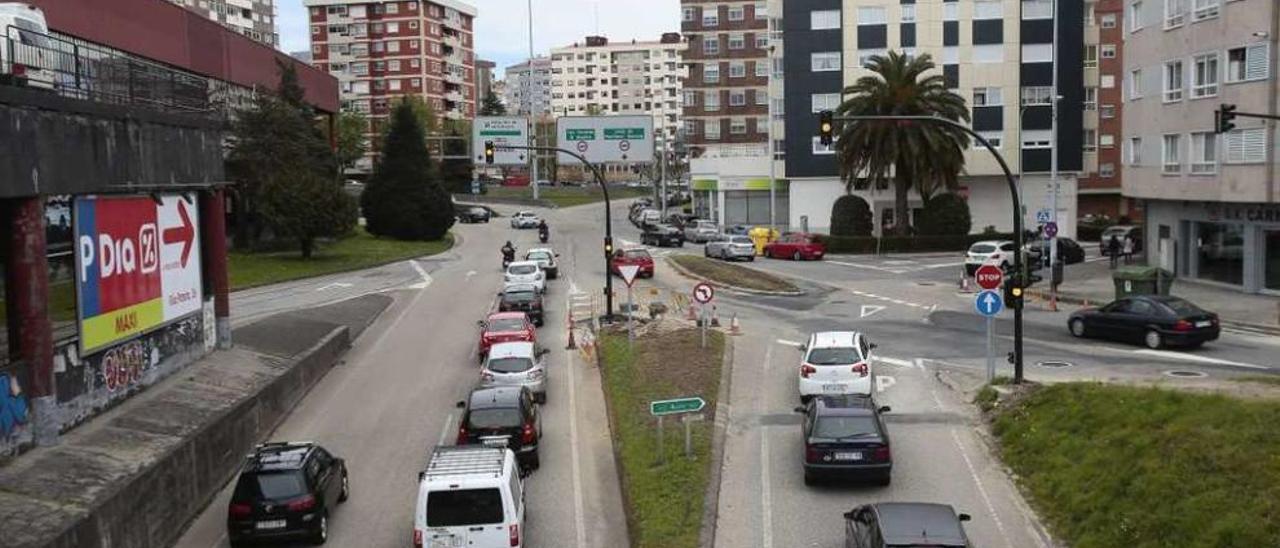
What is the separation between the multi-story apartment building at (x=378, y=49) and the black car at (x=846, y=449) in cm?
11695

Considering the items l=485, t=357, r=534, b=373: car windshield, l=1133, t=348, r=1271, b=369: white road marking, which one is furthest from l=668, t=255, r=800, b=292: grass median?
l=485, t=357, r=534, b=373: car windshield

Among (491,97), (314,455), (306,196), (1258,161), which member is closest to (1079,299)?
(1258,161)

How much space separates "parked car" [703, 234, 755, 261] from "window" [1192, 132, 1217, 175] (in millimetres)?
23234

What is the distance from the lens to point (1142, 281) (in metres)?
36.3

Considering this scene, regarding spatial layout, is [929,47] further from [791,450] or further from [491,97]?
[491,97]

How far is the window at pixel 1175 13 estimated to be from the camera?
147 ft

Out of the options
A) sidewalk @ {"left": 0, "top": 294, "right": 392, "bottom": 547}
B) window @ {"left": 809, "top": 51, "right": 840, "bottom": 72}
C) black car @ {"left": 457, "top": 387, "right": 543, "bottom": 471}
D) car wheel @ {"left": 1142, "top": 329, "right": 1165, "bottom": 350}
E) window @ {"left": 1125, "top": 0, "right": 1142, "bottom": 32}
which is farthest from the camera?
window @ {"left": 809, "top": 51, "right": 840, "bottom": 72}

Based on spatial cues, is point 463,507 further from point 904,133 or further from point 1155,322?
point 904,133

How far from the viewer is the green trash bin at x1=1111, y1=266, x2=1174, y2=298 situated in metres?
36.2

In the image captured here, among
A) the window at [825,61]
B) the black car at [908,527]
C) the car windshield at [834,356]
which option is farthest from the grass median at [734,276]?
the black car at [908,527]

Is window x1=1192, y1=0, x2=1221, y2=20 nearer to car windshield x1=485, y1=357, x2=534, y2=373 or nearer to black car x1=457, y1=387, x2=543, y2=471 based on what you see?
car windshield x1=485, y1=357, x2=534, y2=373

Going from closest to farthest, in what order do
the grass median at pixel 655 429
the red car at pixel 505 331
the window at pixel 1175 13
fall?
the grass median at pixel 655 429 < the red car at pixel 505 331 < the window at pixel 1175 13

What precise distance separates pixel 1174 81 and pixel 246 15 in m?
117

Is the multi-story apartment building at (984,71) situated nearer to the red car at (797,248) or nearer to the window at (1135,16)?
the red car at (797,248)
